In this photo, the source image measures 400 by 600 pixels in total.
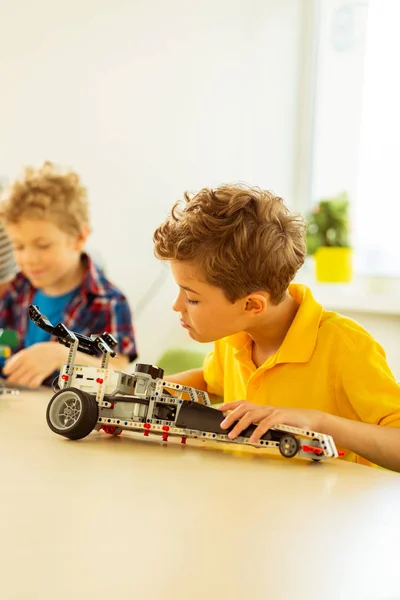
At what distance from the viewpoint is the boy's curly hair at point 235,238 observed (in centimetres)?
121

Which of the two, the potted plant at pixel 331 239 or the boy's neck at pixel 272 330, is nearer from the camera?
the boy's neck at pixel 272 330

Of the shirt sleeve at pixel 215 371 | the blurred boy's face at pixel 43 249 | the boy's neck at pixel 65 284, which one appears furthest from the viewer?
the boy's neck at pixel 65 284

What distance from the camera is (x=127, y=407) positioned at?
111cm

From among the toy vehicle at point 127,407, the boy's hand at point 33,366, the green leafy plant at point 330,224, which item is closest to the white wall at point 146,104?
the green leafy plant at point 330,224

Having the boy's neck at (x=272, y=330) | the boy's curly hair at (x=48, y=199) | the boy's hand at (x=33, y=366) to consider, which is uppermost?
the boy's curly hair at (x=48, y=199)

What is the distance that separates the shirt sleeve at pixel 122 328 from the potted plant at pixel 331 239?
1229 mm

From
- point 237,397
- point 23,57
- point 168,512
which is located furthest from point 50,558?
point 23,57

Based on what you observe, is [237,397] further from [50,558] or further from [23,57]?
[23,57]

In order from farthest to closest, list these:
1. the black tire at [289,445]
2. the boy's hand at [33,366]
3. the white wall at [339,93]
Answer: the white wall at [339,93] → the boy's hand at [33,366] → the black tire at [289,445]

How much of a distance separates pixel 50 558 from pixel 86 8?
8.40ft

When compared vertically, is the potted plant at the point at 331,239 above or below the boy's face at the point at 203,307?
above

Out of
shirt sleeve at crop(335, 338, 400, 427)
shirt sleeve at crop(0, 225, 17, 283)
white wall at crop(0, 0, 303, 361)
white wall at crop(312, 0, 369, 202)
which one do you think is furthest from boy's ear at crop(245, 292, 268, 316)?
white wall at crop(312, 0, 369, 202)

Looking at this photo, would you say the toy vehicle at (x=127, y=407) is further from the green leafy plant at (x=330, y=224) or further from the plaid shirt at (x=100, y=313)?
the green leafy plant at (x=330, y=224)

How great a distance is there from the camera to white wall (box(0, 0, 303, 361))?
9.16ft
